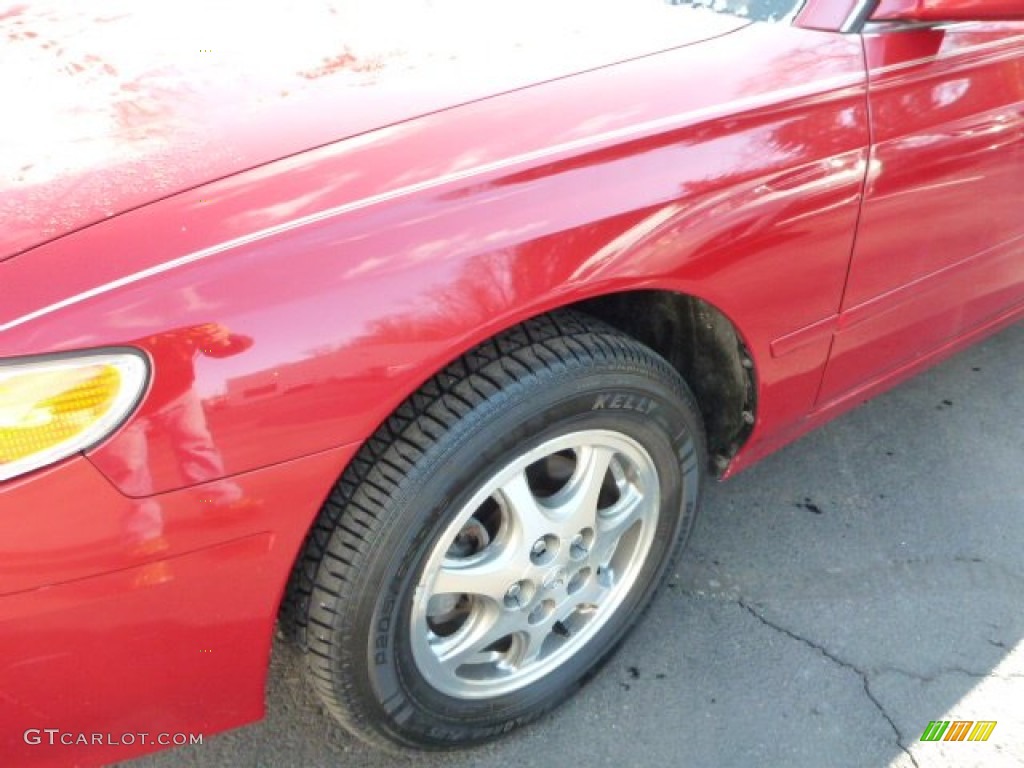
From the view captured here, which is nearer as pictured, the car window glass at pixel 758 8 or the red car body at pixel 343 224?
the red car body at pixel 343 224

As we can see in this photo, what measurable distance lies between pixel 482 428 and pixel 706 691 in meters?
0.93

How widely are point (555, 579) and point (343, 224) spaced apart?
834mm

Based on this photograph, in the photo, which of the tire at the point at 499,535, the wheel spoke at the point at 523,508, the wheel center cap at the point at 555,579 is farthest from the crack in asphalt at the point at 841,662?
the wheel spoke at the point at 523,508

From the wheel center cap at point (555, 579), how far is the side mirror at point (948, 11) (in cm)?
123

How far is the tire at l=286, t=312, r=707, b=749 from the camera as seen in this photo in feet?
5.12

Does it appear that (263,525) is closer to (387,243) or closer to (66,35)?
(387,243)

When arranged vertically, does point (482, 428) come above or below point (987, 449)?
above

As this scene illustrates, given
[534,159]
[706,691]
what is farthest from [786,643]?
[534,159]

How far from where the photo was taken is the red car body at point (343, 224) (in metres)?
1.32

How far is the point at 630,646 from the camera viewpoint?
2244 mm

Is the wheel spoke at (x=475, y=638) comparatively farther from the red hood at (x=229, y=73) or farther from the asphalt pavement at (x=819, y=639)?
the red hood at (x=229, y=73)

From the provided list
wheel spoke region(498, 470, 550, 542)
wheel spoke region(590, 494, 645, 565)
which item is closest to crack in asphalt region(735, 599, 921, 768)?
wheel spoke region(590, 494, 645, 565)

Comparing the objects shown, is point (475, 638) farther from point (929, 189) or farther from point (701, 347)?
point (929, 189)

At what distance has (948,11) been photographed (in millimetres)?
1924
